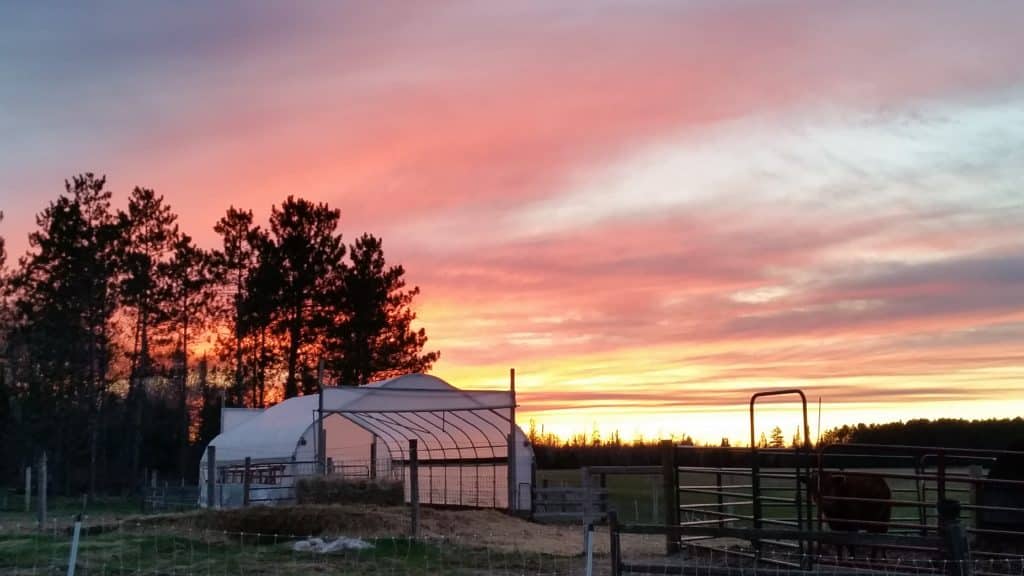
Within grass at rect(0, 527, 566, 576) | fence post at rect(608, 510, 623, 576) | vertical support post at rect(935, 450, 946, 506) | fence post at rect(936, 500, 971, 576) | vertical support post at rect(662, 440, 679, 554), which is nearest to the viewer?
fence post at rect(936, 500, 971, 576)

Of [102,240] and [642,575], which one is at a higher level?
[102,240]

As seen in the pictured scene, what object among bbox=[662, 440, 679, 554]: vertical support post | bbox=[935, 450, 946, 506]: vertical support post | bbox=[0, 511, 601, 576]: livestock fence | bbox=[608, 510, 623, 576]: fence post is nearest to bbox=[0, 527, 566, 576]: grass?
bbox=[0, 511, 601, 576]: livestock fence

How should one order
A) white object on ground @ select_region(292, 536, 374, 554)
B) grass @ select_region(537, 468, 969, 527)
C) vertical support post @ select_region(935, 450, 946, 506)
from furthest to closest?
grass @ select_region(537, 468, 969, 527)
white object on ground @ select_region(292, 536, 374, 554)
vertical support post @ select_region(935, 450, 946, 506)

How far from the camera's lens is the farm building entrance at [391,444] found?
32344 millimetres

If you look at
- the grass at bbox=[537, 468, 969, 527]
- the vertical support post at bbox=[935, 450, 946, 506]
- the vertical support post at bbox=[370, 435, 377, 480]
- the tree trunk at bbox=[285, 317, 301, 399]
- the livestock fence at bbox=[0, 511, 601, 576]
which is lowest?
the grass at bbox=[537, 468, 969, 527]

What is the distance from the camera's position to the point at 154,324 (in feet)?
177

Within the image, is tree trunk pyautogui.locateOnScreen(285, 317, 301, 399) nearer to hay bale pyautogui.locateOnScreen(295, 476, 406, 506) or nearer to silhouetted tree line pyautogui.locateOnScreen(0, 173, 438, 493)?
silhouetted tree line pyautogui.locateOnScreen(0, 173, 438, 493)

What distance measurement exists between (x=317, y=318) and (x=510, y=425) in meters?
22.6

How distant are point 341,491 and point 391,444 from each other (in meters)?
11.5

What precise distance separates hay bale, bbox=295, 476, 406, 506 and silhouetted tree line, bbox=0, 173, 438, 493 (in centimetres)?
2276

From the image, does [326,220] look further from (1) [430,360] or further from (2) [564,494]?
(2) [564,494]

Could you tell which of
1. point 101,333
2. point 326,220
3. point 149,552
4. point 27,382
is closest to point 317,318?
point 326,220

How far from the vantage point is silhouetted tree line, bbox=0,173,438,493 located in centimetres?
4900

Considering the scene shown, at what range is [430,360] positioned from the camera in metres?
54.5
